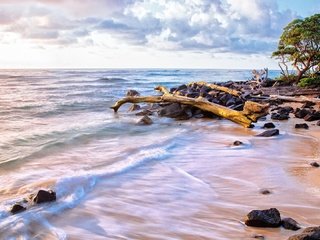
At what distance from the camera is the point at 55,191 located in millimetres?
7004

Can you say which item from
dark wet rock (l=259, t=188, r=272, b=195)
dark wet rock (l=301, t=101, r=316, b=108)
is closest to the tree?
dark wet rock (l=301, t=101, r=316, b=108)

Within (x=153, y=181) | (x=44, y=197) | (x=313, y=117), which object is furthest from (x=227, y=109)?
(x=44, y=197)

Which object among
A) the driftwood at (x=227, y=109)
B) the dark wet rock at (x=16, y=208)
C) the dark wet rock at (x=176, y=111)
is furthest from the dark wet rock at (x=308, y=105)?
the dark wet rock at (x=16, y=208)

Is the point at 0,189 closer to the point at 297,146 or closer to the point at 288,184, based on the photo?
the point at 288,184

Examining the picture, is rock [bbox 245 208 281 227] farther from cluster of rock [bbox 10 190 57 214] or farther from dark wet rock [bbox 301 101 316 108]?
dark wet rock [bbox 301 101 316 108]

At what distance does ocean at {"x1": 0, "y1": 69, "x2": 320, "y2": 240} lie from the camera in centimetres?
540

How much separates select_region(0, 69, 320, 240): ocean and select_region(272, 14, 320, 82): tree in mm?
16113

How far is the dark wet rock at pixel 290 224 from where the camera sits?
504 centimetres

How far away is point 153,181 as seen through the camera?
773cm

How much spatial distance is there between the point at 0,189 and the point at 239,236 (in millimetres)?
4595

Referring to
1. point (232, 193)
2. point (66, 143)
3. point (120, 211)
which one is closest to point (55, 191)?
point (120, 211)

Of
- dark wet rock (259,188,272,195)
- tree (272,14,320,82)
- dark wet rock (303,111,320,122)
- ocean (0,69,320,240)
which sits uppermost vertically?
tree (272,14,320,82)

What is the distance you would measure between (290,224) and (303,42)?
87.4ft

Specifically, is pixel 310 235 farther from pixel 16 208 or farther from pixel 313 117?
pixel 313 117
